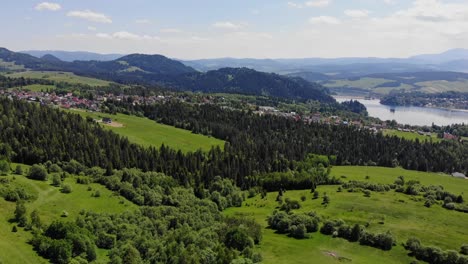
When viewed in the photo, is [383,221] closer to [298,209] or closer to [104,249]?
[298,209]

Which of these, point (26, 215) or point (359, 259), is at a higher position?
point (26, 215)

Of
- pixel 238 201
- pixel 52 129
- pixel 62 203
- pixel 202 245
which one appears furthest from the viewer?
pixel 52 129

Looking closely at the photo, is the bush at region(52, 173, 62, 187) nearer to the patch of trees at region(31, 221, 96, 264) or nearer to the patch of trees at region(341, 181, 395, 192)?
the patch of trees at region(31, 221, 96, 264)

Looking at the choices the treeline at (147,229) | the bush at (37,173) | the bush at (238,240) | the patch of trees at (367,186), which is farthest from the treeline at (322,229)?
the bush at (37,173)

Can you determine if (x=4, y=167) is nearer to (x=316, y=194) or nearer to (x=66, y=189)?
(x=66, y=189)

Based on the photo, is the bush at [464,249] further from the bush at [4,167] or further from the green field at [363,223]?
the bush at [4,167]

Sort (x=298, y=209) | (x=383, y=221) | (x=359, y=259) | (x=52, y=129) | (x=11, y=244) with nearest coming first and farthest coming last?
1. (x=11, y=244)
2. (x=359, y=259)
3. (x=383, y=221)
4. (x=298, y=209)
5. (x=52, y=129)

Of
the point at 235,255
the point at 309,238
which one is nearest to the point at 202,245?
the point at 235,255

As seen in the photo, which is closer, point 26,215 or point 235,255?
point 235,255
